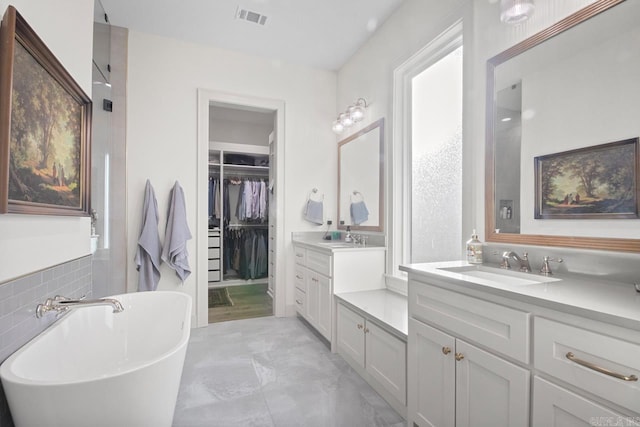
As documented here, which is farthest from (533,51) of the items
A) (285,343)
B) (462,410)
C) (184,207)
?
(184,207)

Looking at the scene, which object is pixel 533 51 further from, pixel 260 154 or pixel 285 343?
pixel 260 154

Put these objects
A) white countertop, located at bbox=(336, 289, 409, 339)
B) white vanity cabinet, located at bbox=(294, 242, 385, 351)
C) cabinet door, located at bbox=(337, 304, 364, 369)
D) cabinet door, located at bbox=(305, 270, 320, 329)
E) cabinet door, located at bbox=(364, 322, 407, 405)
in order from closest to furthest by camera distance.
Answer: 1. cabinet door, located at bbox=(364, 322, 407, 405)
2. white countertop, located at bbox=(336, 289, 409, 339)
3. cabinet door, located at bbox=(337, 304, 364, 369)
4. white vanity cabinet, located at bbox=(294, 242, 385, 351)
5. cabinet door, located at bbox=(305, 270, 320, 329)

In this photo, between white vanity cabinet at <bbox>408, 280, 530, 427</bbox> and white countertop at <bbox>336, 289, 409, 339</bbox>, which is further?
white countertop at <bbox>336, 289, 409, 339</bbox>

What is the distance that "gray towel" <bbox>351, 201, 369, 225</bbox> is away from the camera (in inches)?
119

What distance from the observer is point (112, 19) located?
2736 mm

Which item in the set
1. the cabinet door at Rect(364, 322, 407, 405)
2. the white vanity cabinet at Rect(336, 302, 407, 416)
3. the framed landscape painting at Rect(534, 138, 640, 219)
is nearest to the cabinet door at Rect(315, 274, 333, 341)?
the white vanity cabinet at Rect(336, 302, 407, 416)

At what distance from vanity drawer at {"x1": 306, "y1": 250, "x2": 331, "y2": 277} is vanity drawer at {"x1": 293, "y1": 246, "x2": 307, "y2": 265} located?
0.41ft

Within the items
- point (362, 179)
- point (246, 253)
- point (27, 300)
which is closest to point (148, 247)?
point (27, 300)

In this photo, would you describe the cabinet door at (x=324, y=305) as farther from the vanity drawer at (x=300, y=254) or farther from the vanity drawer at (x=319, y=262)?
the vanity drawer at (x=300, y=254)

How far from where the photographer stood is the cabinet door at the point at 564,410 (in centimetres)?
79

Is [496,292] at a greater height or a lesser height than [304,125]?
lesser

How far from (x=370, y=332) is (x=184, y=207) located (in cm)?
223

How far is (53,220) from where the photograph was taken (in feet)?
4.24

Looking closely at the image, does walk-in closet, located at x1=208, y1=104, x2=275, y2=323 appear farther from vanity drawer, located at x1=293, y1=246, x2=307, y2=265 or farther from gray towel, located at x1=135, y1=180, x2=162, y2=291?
gray towel, located at x1=135, y1=180, x2=162, y2=291
